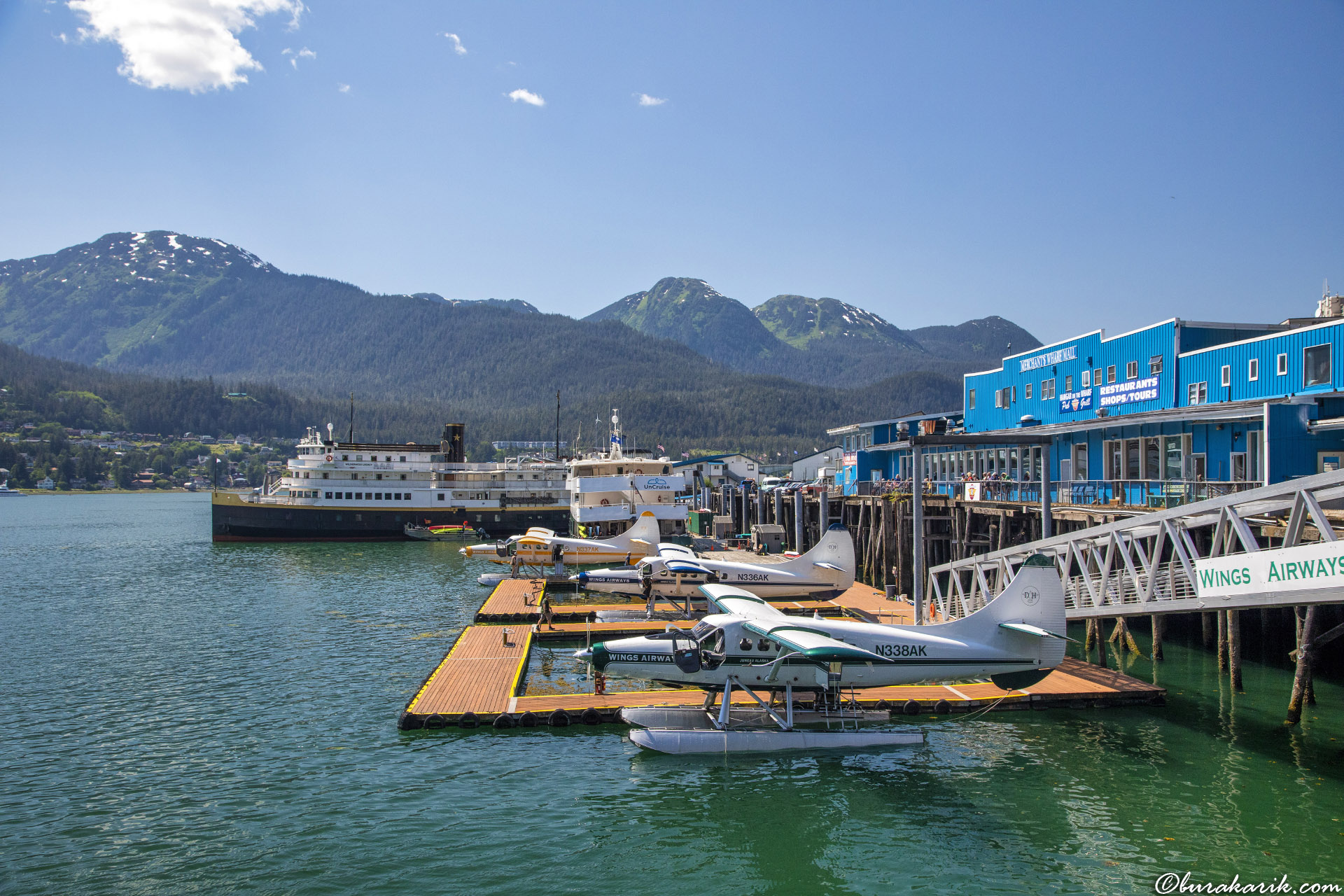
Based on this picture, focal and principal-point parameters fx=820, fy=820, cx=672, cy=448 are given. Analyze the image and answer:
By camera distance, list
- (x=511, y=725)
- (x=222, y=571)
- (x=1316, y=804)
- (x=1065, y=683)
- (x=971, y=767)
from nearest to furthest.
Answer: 1. (x=1316, y=804)
2. (x=971, y=767)
3. (x=511, y=725)
4. (x=1065, y=683)
5. (x=222, y=571)

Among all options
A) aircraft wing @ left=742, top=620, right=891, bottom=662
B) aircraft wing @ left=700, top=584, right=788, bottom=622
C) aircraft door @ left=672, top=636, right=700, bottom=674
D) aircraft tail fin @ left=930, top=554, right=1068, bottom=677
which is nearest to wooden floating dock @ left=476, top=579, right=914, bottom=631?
aircraft wing @ left=700, top=584, right=788, bottom=622

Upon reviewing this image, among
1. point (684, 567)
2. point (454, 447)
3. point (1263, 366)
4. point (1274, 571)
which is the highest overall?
point (1263, 366)

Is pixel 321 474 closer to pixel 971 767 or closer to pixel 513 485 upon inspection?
pixel 513 485

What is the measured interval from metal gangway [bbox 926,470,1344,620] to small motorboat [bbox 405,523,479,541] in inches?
1999

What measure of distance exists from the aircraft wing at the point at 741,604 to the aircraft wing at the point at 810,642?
0.70m

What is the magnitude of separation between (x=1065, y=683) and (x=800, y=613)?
10565 mm

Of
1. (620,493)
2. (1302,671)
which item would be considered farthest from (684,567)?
(620,493)

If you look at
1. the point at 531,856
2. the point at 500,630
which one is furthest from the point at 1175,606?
the point at 500,630

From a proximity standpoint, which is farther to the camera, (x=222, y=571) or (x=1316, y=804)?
(x=222, y=571)

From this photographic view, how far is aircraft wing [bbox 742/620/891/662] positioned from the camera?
14750 millimetres

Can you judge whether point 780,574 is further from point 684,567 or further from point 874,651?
point 874,651

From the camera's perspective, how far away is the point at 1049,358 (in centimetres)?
4041

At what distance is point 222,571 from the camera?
49750 mm

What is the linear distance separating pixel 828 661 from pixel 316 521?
61354mm
